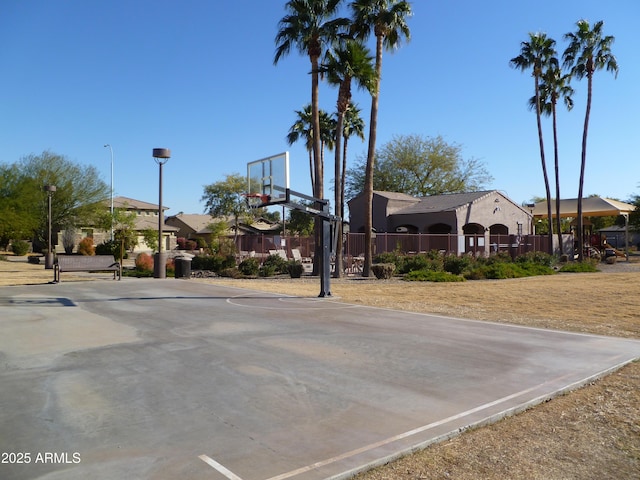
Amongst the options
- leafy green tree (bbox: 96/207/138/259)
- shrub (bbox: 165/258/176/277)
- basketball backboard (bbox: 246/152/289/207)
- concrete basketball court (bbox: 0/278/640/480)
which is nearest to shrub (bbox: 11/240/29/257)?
leafy green tree (bbox: 96/207/138/259)

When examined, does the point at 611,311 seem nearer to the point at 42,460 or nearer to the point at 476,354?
the point at 476,354

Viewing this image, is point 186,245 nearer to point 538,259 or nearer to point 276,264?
point 276,264

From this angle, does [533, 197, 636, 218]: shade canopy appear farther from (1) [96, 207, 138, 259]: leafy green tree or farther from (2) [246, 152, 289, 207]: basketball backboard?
(2) [246, 152, 289, 207]: basketball backboard

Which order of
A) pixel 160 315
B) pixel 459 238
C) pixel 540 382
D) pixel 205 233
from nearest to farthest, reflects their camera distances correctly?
pixel 540 382 → pixel 160 315 → pixel 459 238 → pixel 205 233

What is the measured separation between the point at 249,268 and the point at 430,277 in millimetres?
7963

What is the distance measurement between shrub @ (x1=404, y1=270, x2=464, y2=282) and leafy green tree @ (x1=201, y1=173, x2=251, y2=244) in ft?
132

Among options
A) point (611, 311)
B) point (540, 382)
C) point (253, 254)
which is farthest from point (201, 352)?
point (253, 254)

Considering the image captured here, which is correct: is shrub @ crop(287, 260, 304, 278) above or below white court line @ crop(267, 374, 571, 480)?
above

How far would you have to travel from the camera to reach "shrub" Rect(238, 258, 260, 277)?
24422mm

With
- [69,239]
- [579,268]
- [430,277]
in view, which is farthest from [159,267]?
[69,239]

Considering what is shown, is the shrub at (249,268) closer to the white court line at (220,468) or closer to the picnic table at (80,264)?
the picnic table at (80,264)

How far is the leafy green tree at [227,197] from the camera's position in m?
62.0

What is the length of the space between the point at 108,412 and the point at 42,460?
1.08 metres

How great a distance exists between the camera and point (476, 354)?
7.76 meters
